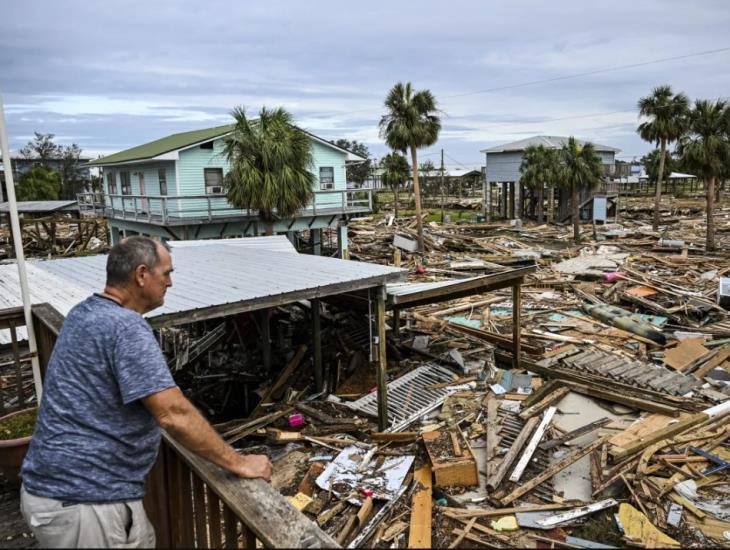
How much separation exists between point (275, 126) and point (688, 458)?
18325 millimetres

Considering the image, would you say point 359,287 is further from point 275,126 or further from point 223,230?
point 223,230

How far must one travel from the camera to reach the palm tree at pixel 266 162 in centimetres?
2181

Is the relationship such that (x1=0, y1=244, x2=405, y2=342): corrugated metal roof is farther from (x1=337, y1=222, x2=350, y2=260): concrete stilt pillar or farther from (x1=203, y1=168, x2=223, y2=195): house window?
(x1=337, y1=222, x2=350, y2=260): concrete stilt pillar

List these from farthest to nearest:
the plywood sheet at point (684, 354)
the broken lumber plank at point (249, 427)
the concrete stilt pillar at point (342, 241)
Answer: the concrete stilt pillar at point (342, 241)
the plywood sheet at point (684, 354)
the broken lumber plank at point (249, 427)

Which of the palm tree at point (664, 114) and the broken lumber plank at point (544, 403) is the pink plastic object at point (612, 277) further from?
the palm tree at point (664, 114)

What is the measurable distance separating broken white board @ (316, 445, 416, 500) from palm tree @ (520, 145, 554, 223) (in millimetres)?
33099

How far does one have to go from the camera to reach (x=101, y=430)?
91.5 inches

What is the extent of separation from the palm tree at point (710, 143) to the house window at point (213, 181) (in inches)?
969

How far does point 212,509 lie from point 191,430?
1.22 feet

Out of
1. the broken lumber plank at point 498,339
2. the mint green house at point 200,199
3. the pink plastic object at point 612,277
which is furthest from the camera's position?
the mint green house at point 200,199

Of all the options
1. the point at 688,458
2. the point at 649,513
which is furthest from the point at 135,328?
the point at 688,458

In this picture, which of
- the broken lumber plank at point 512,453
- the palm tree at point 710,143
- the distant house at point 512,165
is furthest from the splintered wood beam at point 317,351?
the distant house at point 512,165

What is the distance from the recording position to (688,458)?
26.7 feet

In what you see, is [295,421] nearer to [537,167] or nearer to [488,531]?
[488,531]
